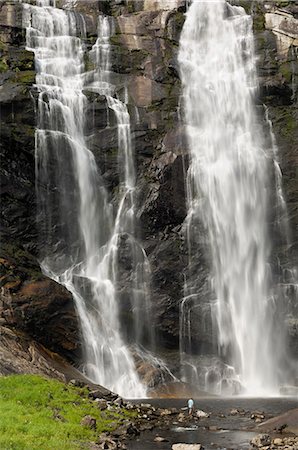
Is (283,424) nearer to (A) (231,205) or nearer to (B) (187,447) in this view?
(B) (187,447)

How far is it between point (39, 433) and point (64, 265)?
25715mm

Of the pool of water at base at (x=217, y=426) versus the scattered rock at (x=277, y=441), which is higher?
the scattered rock at (x=277, y=441)

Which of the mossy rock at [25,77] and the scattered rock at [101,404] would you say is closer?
the scattered rock at [101,404]

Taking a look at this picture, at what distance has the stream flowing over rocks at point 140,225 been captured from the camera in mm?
38688

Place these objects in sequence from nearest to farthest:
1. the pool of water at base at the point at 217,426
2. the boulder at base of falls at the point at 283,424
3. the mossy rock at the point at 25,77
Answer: the pool of water at base at the point at 217,426, the boulder at base of falls at the point at 283,424, the mossy rock at the point at 25,77

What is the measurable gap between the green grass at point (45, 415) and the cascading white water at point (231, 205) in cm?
1791

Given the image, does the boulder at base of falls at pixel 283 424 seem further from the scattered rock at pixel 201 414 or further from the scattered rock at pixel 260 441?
the scattered rock at pixel 201 414

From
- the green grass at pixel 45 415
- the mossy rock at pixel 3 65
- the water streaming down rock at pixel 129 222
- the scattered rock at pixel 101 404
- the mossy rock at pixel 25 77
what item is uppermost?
the mossy rock at pixel 3 65

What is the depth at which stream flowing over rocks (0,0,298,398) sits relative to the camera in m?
38.7

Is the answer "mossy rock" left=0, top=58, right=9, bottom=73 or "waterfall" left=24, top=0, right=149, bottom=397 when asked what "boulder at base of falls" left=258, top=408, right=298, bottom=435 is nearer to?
"waterfall" left=24, top=0, right=149, bottom=397

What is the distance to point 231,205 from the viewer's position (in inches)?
1871

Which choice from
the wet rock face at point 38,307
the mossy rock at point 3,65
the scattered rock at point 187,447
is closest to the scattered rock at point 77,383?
the wet rock face at point 38,307

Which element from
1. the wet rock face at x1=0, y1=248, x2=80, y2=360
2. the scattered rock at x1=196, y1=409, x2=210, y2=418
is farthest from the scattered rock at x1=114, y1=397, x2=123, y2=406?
Result: the wet rock face at x1=0, y1=248, x2=80, y2=360

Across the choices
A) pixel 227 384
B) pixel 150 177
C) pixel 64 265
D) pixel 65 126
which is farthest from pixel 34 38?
pixel 227 384
